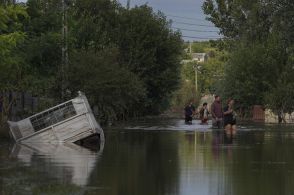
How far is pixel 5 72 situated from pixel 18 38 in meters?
3.78

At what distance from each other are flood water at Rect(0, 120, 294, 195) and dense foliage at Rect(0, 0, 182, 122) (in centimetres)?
447

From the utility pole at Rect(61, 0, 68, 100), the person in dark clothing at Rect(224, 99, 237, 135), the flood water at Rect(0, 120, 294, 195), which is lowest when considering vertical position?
the flood water at Rect(0, 120, 294, 195)

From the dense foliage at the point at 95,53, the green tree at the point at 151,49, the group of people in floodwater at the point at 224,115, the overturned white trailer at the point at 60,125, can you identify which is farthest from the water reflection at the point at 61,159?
the green tree at the point at 151,49

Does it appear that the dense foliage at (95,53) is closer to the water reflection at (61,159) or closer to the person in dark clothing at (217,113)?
the water reflection at (61,159)

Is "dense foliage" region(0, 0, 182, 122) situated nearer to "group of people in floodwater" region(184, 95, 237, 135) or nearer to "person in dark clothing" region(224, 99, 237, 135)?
"group of people in floodwater" region(184, 95, 237, 135)

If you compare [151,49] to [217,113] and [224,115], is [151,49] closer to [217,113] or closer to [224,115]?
[217,113]

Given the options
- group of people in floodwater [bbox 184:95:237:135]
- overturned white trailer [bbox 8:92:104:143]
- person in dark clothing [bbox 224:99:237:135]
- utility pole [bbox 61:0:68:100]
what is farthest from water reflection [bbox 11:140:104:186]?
utility pole [bbox 61:0:68:100]

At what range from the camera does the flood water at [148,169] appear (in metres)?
12.9

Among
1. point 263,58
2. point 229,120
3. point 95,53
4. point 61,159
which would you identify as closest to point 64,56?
point 229,120

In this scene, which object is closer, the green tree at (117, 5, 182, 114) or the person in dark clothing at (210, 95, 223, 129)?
the person in dark clothing at (210, 95, 223, 129)

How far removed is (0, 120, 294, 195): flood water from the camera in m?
12.9

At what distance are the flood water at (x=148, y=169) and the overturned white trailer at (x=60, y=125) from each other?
87 centimetres

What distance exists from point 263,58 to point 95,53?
20.2 m

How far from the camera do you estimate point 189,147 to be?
2277 cm
